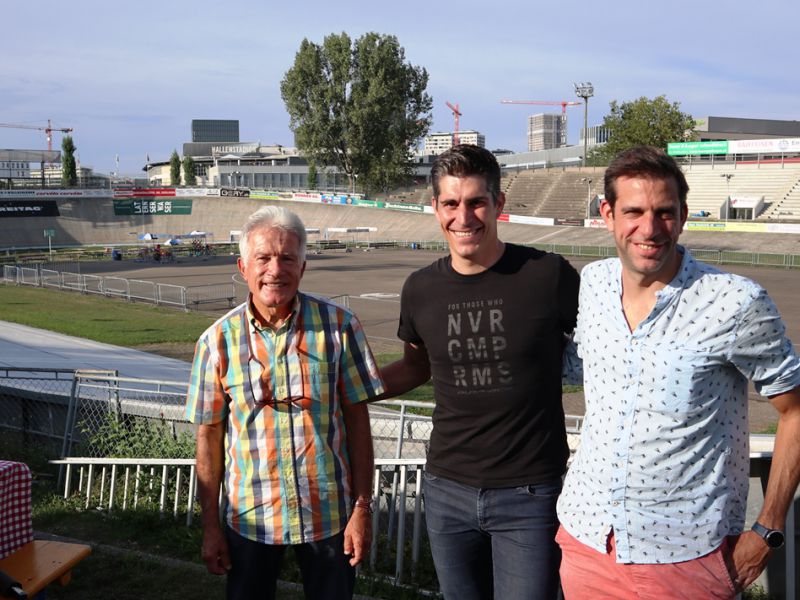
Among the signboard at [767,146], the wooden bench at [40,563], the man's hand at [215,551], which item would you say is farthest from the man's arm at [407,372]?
the signboard at [767,146]

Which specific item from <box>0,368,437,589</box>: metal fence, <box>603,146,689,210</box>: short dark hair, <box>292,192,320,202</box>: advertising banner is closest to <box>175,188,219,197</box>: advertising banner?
<box>292,192,320,202</box>: advertising banner

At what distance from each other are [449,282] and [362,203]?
76.9 meters

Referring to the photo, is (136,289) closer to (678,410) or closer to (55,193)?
(678,410)

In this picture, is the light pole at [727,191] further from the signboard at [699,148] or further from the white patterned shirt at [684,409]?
the white patterned shirt at [684,409]

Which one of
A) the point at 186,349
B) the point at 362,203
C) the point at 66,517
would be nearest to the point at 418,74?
the point at 362,203

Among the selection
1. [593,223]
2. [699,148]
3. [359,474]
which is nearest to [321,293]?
[359,474]

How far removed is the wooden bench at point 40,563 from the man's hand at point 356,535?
6.83 ft

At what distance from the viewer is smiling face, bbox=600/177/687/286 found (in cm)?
282

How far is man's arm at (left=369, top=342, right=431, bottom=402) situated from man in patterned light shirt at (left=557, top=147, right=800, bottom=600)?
119 centimetres

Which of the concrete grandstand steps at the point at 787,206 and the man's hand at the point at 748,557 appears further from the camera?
the concrete grandstand steps at the point at 787,206

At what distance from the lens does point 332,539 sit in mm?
3523

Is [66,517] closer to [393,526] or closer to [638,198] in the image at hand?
[393,526]

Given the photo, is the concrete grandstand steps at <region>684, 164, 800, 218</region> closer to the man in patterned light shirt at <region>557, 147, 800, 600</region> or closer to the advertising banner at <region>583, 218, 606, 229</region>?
the advertising banner at <region>583, 218, 606, 229</region>

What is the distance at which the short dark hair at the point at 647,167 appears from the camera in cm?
283
